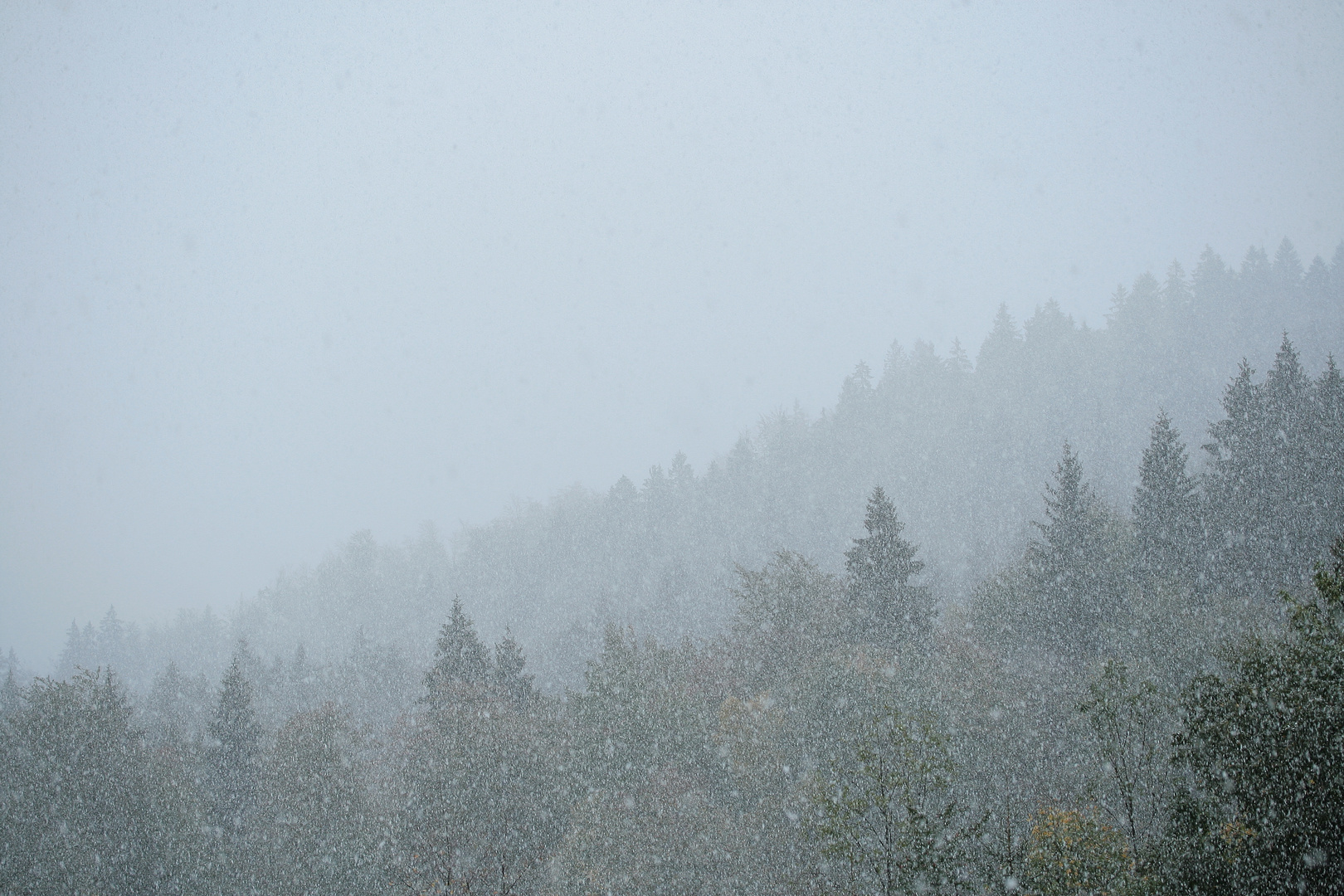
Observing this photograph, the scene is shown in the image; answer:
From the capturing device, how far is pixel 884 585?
23.4 m

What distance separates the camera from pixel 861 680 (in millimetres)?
19406

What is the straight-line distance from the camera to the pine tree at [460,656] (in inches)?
987

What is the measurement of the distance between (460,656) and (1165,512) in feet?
93.0

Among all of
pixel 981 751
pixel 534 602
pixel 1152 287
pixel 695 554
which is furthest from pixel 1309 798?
pixel 1152 287

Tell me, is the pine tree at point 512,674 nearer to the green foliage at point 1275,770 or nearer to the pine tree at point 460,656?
the pine tree at point 460,656

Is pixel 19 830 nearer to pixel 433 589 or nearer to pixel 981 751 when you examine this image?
pixel 981 751

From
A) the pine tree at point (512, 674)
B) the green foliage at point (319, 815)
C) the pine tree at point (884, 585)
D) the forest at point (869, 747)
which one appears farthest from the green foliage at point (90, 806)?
Result: the pine tree at point (884, 585)

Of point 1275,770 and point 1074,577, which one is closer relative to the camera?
point 1275,770

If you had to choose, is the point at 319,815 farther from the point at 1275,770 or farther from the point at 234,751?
the point at 1275,770

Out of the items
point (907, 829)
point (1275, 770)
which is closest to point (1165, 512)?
point (1275, 770)

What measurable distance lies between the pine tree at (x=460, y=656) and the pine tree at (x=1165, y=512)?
26.0 meters

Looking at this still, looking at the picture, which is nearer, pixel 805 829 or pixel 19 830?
pixel 805 829

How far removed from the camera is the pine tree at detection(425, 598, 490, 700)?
25.1m

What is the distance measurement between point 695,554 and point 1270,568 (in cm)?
5139
